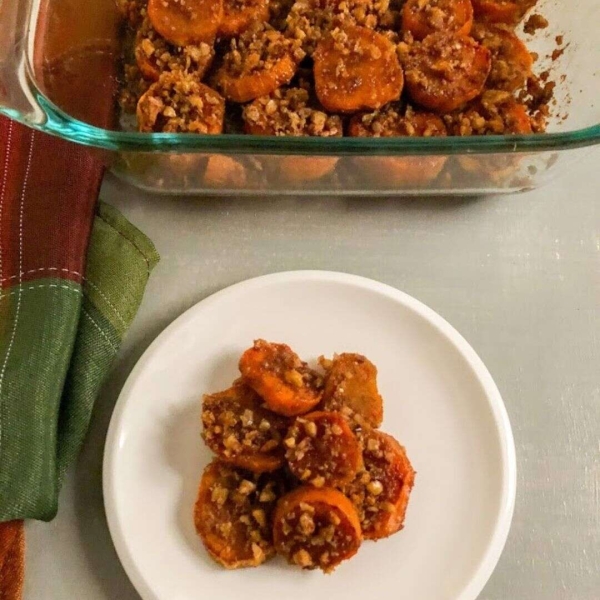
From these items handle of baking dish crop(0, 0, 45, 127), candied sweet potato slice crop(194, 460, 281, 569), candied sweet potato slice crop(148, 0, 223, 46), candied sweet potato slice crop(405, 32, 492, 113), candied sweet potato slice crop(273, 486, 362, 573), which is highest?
candied sweet potato slice crop(405, 32, 492, 113)

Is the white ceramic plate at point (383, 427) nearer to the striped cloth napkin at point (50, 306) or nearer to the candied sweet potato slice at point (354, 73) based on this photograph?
the striped cloth napkin at point (50, 306)

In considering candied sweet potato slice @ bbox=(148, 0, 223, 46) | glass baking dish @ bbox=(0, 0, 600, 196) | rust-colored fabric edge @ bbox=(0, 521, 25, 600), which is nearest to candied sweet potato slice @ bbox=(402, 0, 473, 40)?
glass baking dish @ bbox=(0, 0, 600, 196)

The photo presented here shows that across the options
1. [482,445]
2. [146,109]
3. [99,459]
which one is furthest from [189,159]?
[482,445]

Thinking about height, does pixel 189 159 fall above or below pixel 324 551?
above

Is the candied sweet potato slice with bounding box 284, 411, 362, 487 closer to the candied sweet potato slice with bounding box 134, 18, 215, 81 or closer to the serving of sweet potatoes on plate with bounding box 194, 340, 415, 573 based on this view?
the serving of sweet potatoes on plate with bounding box 194, 340, 415, 573

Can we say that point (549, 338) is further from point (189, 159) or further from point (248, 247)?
point (189, 159)

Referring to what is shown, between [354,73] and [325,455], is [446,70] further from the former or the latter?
[325,455]
